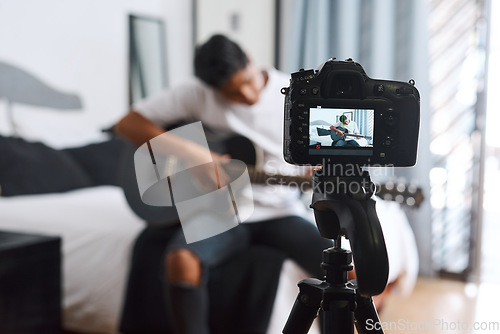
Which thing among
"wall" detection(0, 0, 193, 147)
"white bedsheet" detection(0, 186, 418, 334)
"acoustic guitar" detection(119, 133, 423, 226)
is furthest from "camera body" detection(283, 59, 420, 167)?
"wall" detection(0, 0, 193, 147)

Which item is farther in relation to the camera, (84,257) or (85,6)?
(85,6)

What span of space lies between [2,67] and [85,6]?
596 mm

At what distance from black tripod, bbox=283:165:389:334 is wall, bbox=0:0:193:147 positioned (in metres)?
2.09

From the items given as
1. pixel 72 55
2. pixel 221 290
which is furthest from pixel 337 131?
pixel 72 55

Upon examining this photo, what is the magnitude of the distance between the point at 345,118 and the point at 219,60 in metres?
1.04

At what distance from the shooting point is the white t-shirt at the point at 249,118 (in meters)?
1.43

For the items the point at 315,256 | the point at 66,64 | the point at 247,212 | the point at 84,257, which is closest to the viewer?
the point at 247,212

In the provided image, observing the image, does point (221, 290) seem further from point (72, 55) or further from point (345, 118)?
point (72, 55)

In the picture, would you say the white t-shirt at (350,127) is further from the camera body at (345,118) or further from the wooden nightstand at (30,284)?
the wooden nightstand at (30,284)

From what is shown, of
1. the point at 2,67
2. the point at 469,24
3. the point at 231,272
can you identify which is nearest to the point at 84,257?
the point at 231,272

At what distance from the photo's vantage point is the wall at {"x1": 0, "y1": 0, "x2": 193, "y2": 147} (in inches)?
91.1

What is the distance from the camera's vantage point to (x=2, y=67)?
2242 millimetres

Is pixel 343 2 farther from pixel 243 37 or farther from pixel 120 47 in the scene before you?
pixel 120 47

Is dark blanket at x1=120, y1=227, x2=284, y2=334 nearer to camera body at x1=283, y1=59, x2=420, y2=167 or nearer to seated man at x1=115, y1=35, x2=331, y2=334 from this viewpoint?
seated man at x1=115, y1=35, x2=331, y2=334
